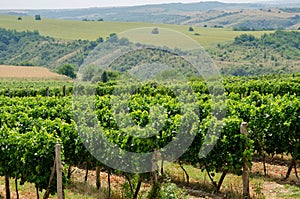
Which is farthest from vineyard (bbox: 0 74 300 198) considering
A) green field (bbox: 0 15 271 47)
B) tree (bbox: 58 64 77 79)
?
green field (bbox: 0 15 271 47)

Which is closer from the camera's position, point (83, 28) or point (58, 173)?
point (58, 173)

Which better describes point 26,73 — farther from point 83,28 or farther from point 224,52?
point 83,28

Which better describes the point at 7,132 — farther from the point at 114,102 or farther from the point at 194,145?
the point at 114,102

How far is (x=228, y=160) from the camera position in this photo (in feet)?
36.4

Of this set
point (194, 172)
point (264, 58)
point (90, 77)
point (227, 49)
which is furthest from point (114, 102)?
point (227, 49)

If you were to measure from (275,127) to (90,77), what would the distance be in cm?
1840

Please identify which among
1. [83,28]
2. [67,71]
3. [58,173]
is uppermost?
[58,173]

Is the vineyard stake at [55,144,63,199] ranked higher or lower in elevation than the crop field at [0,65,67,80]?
higher

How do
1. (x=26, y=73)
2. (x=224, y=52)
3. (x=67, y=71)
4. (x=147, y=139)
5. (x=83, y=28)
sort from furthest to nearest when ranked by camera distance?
(x=83, y=28) → (x=224, y=52) → (x=67, y=71) → (x=26, y=73) → (x=147, y=139)

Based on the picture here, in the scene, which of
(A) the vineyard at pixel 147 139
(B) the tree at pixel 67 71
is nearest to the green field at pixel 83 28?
(B) the tree at pixel 67 71

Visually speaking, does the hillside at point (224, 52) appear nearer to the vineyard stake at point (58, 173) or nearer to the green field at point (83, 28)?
the green field at point (83, 28)

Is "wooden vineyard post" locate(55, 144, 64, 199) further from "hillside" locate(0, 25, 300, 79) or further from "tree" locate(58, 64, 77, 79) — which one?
"tree" locate(58, 64, 77, 79)

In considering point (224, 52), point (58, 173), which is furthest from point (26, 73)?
point (58, 173)

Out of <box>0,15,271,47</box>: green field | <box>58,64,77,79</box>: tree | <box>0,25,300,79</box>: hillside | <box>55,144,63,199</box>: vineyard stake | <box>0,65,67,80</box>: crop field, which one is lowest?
<box>58,64,77,79</box>: tree
